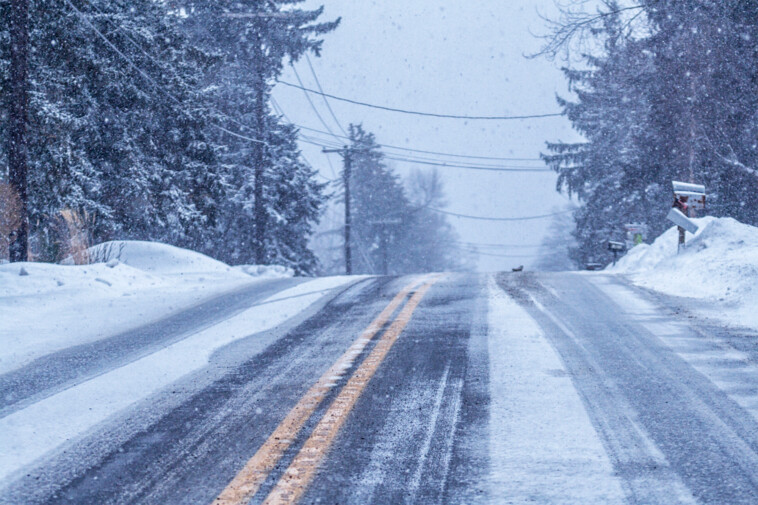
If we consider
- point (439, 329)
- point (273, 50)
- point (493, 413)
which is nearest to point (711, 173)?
point (273, 50)

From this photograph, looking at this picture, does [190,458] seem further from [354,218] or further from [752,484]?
[354,218]

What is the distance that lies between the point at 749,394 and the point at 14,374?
534 cm

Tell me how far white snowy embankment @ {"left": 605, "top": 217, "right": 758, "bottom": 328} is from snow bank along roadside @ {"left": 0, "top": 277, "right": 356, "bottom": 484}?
5.09 meters

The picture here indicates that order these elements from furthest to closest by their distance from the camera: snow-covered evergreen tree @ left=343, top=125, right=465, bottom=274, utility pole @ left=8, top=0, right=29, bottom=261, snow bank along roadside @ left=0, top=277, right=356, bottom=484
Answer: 1. snow-covered evergreen tree @ left=343, top=125, right=465, bottom=274
2. utility pole @ left=8, top=0, right=29, bottom=261
3. snow bank along roadside @ left=0, top=277, right=356, bottom=484

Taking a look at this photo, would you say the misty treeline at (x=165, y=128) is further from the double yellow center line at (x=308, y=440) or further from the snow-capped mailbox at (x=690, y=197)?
the snow-capped mailbox at (x=690, y=197)

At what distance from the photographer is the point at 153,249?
14930 millimetres

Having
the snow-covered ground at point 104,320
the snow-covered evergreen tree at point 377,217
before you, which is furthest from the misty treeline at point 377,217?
the snow-covered ground at point 104,320

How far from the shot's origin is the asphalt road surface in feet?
9.68

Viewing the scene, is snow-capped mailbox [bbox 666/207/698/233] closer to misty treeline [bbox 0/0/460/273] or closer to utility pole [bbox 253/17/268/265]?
misty treeline [bbox 0/0/460/273]

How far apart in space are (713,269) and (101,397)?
8249 millimetres

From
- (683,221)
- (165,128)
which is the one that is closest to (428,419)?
→ (683,221)

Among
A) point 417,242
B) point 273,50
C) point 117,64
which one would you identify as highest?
point 273,50

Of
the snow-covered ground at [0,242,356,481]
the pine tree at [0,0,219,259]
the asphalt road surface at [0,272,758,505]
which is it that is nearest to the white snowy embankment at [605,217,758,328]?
the asphalt road surface at [0,272,758,505]

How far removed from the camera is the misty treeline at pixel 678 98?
14.7m
